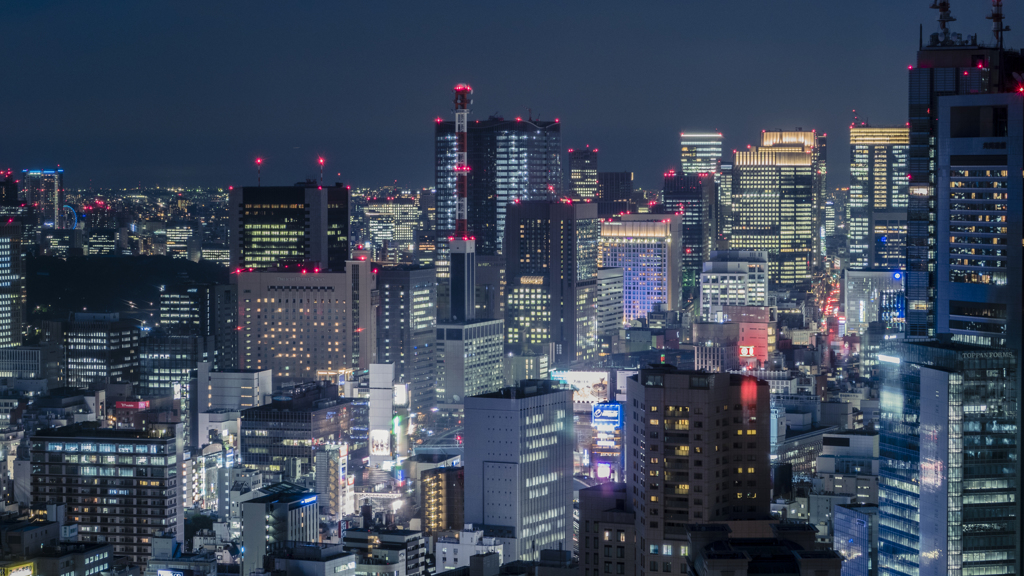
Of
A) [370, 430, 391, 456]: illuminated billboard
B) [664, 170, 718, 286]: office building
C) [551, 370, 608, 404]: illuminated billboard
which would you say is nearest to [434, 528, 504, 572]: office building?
[370, 430, 391, 456]: illuminated billboard

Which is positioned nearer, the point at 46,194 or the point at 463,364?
the point at 463,364

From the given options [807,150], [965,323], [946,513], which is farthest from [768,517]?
[807,150]

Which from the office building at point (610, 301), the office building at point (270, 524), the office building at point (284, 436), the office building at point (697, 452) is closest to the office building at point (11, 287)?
the office building at point (284, 436)

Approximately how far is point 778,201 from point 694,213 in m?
7.08

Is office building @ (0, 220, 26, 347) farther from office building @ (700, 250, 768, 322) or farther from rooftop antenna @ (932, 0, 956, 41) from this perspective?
rooftop antenna @ (932, 0, 956, 41)

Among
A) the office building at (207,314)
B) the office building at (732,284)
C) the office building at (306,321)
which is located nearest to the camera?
the office building at (306,321)

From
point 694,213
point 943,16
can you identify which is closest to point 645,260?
point 694,213

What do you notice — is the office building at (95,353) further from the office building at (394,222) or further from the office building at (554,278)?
the office building at (394,222)

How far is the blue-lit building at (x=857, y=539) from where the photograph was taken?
36.6 m

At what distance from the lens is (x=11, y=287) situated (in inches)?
3100

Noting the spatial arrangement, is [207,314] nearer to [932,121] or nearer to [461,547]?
[461,547]

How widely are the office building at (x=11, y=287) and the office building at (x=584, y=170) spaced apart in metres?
51.6

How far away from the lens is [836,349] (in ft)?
286

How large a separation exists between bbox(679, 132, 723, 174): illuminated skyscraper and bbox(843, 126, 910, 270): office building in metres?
16.2
